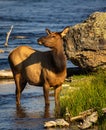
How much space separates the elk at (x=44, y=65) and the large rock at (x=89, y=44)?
10.4 ft

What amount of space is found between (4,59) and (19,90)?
881 centimetres

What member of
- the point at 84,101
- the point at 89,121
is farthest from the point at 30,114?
the point at 89,121

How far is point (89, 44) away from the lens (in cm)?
1980

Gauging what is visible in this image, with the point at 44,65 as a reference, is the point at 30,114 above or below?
below

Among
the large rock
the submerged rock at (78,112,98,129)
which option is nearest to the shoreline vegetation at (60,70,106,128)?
the submerged rock at (78,112,98,129)

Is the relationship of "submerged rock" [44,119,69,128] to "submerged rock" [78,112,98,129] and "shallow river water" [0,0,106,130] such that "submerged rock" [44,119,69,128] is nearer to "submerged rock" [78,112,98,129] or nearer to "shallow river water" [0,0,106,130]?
"shallow river water" [0,0,106,130]

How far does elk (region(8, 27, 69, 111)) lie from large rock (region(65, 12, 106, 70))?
10.4 ft

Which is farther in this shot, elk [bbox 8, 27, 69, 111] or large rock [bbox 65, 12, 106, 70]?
large rock [bbox 65, 12, 106, 70]

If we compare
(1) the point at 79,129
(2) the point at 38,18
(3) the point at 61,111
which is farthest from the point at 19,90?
(2) the point at 38,18

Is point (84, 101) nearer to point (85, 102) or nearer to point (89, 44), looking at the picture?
point (85, 102)

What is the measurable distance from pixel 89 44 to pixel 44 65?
12.8ft

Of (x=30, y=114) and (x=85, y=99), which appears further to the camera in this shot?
(x=30, y=114)

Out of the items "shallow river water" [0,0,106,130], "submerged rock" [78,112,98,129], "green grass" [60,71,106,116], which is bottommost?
"shallow river water" [0,0,106,130]

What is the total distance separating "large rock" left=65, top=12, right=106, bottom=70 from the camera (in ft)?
64.6
